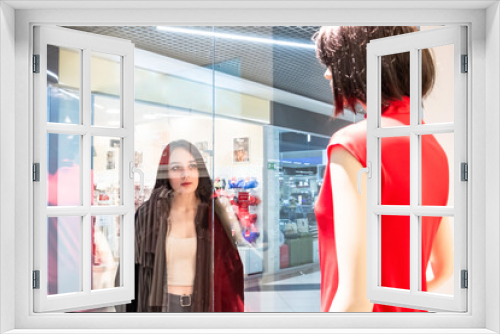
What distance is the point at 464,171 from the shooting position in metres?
2.01

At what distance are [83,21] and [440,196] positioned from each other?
2.08 m

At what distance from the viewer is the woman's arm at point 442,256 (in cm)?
261

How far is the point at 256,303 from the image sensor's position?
10.1 feet

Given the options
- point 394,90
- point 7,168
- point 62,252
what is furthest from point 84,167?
point 394,90

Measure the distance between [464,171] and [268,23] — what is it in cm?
112

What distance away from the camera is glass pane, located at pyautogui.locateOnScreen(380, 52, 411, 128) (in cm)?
258

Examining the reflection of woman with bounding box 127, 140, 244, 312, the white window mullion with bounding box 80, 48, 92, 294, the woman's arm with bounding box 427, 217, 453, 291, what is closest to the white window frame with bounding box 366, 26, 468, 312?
the woman's arm with bounding box 427, 217, 453, 291

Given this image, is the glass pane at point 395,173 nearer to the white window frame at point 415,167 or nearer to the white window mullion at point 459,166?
the white window frame at point 415,167

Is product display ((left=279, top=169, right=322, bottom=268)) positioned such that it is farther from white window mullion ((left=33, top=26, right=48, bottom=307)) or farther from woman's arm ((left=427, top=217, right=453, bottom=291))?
white window mullion ((left=33, top=26, right=48, bottom=307))

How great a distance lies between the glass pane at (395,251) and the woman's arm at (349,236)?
0.57 feet

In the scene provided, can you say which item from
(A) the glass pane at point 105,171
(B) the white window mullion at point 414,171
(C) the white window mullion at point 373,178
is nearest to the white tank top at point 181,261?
(A) the glass pane at point 105,171

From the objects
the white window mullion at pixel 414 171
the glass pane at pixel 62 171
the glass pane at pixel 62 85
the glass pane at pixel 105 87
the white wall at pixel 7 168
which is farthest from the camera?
the glass pane at pixel 105 87

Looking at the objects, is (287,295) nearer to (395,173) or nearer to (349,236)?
(349,236)

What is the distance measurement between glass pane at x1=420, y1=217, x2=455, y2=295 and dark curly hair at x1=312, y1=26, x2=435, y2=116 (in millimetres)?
762
